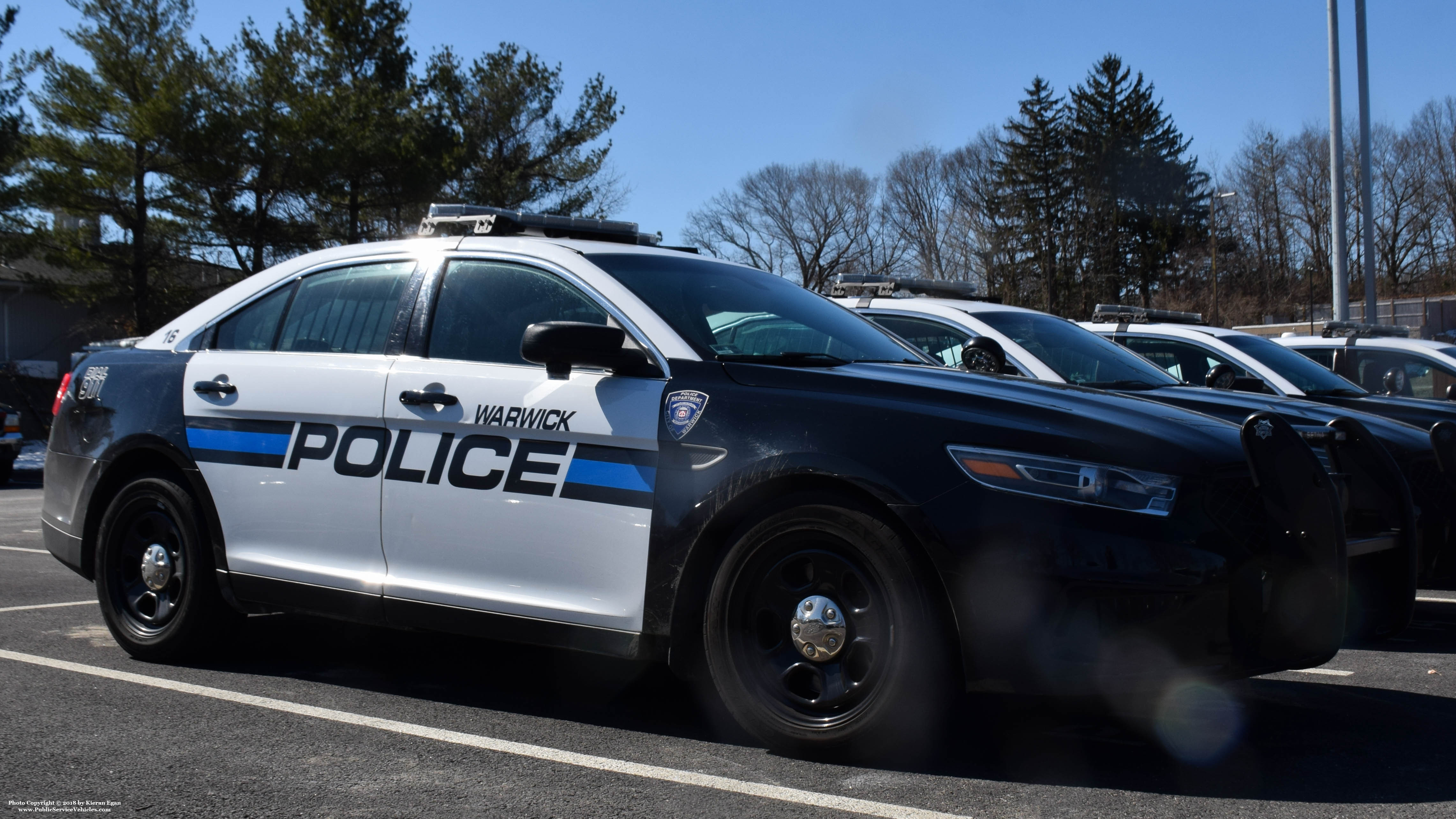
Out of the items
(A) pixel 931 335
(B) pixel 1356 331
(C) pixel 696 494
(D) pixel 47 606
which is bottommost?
(D) pixel 47 606

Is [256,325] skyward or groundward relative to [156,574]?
skyward

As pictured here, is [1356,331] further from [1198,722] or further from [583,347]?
[583,347]

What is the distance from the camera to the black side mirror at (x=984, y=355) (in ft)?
20.0

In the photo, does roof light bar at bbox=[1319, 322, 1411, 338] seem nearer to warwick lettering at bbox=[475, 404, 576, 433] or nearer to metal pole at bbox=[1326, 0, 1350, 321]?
metal pole at bbox=[1326, 0, 1350, 321]

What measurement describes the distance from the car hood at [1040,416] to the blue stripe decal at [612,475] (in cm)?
41

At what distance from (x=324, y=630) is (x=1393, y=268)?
218 ft

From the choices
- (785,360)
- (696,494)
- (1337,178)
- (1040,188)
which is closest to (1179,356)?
(785,360)

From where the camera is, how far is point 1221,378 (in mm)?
7629

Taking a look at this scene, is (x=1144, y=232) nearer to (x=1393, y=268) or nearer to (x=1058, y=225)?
(x=1058, y=225)

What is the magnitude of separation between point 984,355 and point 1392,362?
5.06m

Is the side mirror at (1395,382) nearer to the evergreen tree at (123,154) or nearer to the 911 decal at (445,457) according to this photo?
the 911 decal at (445,457)

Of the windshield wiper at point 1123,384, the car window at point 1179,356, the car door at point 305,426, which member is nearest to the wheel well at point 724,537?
the car door at point 305,426

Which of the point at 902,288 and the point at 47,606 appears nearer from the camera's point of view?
the point at 47,606

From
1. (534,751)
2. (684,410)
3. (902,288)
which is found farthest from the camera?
(902,288)
